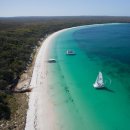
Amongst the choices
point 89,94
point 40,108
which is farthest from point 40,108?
point 89,94

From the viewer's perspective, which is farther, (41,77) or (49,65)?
(49,65)

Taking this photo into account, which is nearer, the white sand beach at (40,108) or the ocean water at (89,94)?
the white sand beach at (40,108)

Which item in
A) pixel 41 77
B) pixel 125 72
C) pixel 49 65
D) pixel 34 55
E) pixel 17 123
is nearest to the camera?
pixel 17 123

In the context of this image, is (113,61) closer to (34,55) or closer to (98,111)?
(34,55)

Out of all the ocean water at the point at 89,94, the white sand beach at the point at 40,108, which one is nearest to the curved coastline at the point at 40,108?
the white sand beach at the point at 40,108

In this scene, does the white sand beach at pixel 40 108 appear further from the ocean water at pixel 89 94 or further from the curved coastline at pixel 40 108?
the ocean water at pixel 89 94

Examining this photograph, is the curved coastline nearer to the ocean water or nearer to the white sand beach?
the white sand beach

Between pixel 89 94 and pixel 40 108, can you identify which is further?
pixel 89 94

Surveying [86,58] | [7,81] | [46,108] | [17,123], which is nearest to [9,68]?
[7,81]

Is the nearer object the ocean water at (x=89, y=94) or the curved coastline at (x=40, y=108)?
the curved coastline at (x=40, y=108)

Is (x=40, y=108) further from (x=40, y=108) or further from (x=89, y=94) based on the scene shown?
(x=89, y=94)

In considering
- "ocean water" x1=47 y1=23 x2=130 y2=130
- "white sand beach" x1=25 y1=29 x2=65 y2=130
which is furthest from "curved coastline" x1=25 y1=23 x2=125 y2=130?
"ocean water" x1=47 y1=23 x2=130 y2=130
